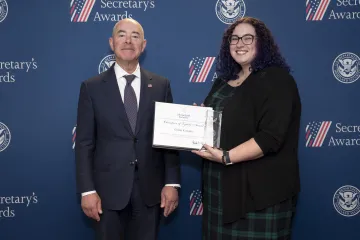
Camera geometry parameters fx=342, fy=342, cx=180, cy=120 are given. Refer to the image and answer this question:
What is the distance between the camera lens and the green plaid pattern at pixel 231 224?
1809 millimetres

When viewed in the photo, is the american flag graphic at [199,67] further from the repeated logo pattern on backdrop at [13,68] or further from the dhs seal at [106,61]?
the repeated logo pattern on backdrop at [13,68]

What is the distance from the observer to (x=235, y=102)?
1.84 m

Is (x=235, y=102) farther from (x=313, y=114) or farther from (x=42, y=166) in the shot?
(x=42, y=166)

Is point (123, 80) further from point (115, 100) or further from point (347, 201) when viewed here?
point (347, 201)

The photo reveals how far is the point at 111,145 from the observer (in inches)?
77.8

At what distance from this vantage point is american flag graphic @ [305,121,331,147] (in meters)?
2.71

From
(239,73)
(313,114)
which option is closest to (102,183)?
(239,73)

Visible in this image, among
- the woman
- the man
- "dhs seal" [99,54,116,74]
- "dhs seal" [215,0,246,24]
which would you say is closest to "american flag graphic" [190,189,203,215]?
the man

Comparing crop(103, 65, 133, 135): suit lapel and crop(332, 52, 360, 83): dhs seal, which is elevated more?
crop(332, 52, 360, 83): dhs seal

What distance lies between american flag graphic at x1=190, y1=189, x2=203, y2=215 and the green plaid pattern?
70cm

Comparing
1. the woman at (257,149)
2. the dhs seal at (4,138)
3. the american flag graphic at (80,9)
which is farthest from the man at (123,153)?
the dhs seal at (4,138)

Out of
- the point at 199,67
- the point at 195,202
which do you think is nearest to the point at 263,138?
the point at 199,67

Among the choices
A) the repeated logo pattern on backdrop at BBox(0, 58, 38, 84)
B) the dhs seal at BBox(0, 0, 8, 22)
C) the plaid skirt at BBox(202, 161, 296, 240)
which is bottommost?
the plaid skirt at BBox(202, 161, 296, 240)

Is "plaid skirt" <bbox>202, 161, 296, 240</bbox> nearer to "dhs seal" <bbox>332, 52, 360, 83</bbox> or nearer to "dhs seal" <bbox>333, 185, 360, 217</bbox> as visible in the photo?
"dhs seal" <bbox>333, 185, 360, 217</bbox>
